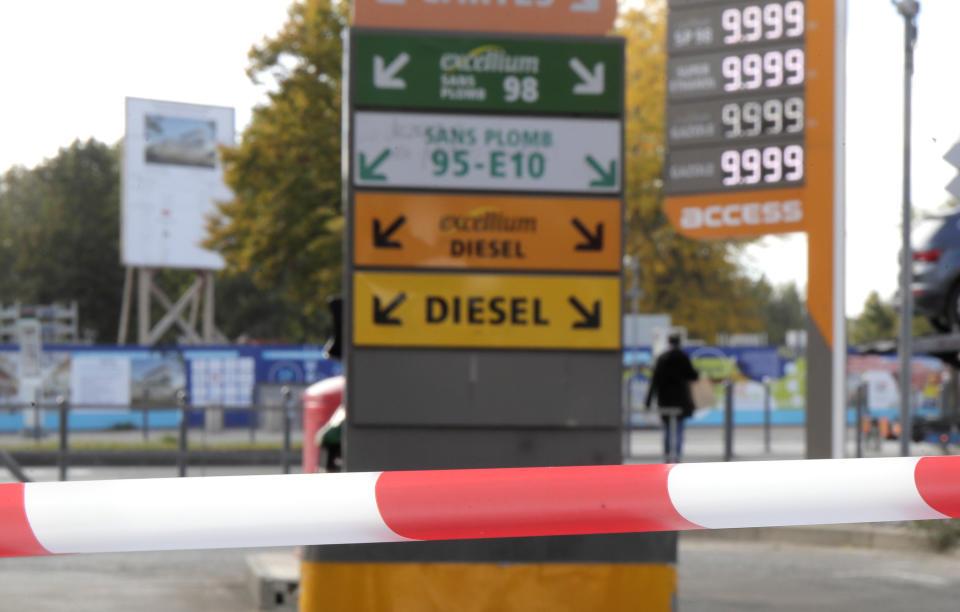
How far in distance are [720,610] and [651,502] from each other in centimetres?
481

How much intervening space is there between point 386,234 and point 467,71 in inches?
28.8

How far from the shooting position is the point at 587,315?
5723mm

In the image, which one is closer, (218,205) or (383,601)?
(383,601)

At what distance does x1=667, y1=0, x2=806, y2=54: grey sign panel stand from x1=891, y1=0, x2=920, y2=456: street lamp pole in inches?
134

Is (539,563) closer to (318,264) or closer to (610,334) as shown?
(610,334)

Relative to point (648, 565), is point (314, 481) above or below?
above

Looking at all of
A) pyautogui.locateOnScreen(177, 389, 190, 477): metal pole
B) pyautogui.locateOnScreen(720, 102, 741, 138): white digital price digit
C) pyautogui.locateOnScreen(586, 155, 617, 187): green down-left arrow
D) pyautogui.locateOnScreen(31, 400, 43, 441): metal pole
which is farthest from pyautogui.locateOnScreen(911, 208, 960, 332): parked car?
pyautogui.locateOnScreen(31, 400, 43, 441): metal pole

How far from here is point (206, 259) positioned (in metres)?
39.6

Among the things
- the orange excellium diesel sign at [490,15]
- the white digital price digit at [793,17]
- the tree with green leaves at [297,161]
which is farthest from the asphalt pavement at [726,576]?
the tree with green leaves at [297,161]

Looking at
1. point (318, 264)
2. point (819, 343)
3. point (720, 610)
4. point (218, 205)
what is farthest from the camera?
point (218, 205)

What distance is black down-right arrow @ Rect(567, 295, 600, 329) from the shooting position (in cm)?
571

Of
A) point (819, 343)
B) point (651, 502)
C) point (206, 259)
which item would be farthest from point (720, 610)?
point (206, 259)

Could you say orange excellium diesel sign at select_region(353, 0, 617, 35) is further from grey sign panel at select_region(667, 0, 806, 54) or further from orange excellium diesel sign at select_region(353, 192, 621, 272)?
grey sign panel at select_region(667, 0, 806, 54)

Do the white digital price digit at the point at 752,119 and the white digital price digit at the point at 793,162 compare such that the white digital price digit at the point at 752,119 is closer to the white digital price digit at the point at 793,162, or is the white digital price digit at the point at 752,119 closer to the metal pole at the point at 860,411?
the white digital price digit at the point at 793,162
